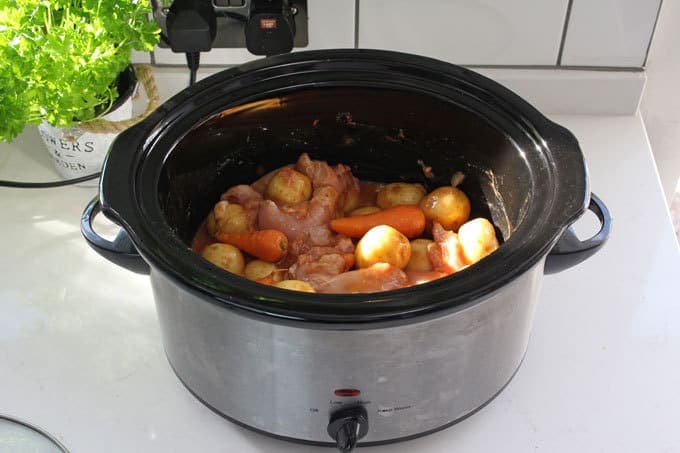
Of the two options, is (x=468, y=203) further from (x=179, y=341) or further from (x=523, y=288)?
(x=179, y=341)

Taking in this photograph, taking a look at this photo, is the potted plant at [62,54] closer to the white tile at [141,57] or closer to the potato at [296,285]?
the white tile at [141,57]

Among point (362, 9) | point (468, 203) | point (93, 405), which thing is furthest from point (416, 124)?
point (93, 405)

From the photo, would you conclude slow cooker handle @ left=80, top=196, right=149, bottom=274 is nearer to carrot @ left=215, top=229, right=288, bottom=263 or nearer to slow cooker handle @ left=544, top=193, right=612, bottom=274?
carrot @ left=215, top=229, right=288, bottom=263

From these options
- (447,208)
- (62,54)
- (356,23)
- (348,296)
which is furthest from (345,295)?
(356,23)

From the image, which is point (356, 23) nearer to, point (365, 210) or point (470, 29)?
point (470, 29)

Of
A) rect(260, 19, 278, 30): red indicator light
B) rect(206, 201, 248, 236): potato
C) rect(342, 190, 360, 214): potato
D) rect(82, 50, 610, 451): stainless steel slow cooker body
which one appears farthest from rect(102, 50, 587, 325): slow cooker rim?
rect(260, 19, 278, 30): red indicator light

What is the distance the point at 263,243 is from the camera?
3.03 ft

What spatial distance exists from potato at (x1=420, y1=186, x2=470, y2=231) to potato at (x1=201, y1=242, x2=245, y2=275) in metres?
0.22

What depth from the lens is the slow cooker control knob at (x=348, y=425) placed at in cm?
76

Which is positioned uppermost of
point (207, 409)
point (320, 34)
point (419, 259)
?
point (320, 34)

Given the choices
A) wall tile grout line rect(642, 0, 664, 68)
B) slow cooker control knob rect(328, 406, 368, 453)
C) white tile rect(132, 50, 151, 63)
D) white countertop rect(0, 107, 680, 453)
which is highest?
wall tile grout line rect(642, 0, 664, 68)

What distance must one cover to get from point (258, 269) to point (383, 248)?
0.15 m

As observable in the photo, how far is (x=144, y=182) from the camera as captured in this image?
2.64 ft

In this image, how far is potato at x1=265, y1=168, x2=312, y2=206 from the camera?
0.98m
